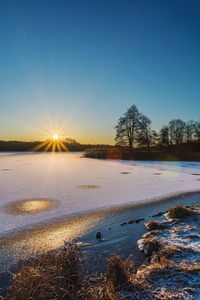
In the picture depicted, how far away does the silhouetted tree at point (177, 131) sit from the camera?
55.2 meters

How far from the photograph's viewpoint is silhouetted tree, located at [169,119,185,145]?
55188 millimetres

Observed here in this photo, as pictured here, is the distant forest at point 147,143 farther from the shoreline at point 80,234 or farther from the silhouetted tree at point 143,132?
the shoreline at point 80,234

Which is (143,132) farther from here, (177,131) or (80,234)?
(80,234)

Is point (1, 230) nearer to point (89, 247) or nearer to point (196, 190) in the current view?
point (89, 247)

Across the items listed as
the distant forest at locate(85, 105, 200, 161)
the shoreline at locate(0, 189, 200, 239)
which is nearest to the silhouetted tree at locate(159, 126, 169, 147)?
the distant forest at locate(85, 105, 200, 161)

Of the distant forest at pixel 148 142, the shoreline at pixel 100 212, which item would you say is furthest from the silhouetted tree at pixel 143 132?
the shoreline at pixel 100 212

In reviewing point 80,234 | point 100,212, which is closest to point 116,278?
point 80,234

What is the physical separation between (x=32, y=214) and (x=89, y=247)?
7.56 feet

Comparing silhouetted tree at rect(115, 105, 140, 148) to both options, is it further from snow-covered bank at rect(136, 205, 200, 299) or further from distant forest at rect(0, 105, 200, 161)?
snow-covered bank at rect(136, 205, 200, 299)

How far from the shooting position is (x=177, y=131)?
55.3 metres

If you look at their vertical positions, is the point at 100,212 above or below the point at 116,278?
below

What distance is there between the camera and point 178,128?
55.3 m

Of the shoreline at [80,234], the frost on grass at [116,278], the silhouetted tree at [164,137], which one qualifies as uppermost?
the silhouetted tree at [164,137]

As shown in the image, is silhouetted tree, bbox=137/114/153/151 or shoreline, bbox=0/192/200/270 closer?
shoreline, bbox=0/192/200/270
